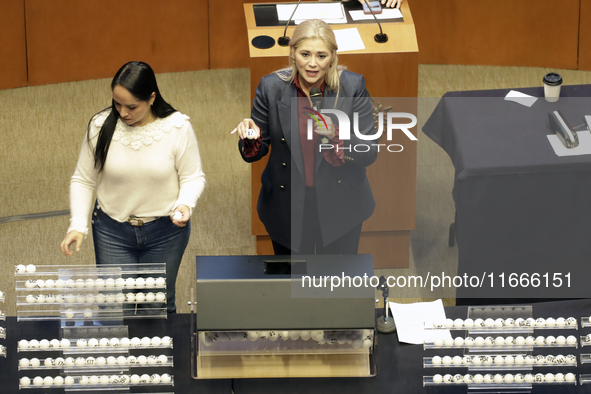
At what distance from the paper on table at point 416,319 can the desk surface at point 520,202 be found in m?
1.06

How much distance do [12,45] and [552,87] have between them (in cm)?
416

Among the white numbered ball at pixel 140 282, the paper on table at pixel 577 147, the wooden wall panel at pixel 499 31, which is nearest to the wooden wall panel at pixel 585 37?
the wooden wall panel at pixel 499 31

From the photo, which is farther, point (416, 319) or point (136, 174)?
point (136, 174)

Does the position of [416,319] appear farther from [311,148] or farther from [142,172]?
[142,172]

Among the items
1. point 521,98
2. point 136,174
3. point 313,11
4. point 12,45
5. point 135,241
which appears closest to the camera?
point 136,174

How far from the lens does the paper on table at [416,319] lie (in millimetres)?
2742

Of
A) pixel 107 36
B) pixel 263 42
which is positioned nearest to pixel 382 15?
pixel 263 42

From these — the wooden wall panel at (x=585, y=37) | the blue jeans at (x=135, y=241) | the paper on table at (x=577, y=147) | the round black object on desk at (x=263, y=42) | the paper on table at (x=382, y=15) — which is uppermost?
the wooden wall panel at (x=585, y=37)

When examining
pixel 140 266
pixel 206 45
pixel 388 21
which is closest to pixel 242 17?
pixel 206 45

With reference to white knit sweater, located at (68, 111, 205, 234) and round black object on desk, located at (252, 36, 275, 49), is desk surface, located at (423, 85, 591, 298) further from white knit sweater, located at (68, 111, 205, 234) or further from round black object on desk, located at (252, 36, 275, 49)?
white knit sweater, located at (68, 111, 205, 234)

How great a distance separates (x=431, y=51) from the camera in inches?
269

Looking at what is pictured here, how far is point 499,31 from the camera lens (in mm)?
6703

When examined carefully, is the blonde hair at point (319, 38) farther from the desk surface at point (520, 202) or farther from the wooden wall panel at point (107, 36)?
the wooden wall panel at point (107, 36)

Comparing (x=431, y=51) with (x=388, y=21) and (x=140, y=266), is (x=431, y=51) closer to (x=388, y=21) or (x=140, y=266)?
(x=388, y=21)
